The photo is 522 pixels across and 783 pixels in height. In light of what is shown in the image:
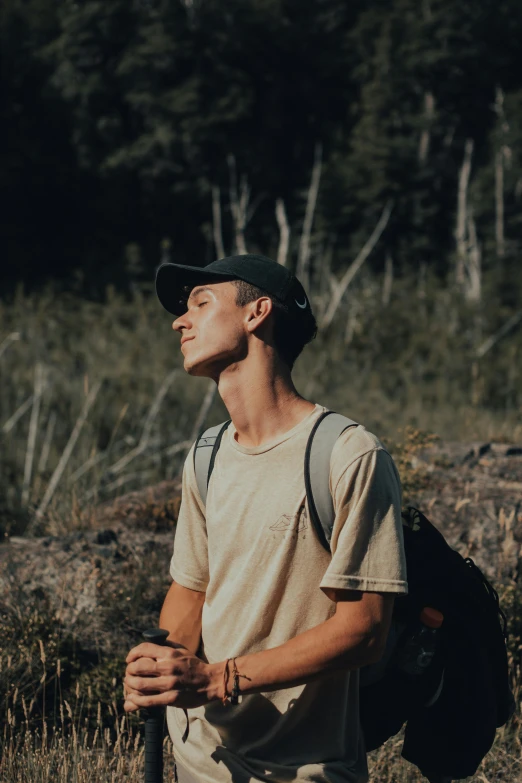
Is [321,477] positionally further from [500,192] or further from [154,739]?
[500,192]

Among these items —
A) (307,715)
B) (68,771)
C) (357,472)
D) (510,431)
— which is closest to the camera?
(357,472)

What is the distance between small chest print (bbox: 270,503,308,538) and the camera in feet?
6.43

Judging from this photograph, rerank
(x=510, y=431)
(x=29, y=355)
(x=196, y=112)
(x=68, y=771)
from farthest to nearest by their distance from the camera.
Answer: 1. (x=196, y=112)
2. (x=29, y=355)
3. (x=510, y=431)
4. (x=68, y=771)

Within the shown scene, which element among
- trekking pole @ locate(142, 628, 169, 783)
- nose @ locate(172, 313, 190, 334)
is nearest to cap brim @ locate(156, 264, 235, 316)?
nose @ locate(172, 313, 190, 334)

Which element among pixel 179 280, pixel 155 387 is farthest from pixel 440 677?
pixel 155 387

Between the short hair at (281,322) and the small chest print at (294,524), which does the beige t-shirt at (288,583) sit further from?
the short hair at (281,322)

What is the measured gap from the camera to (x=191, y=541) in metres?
2.31

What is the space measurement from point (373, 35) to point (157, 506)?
30.7 m

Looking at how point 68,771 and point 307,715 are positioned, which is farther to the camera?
point 68,771

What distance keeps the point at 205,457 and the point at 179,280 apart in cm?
48

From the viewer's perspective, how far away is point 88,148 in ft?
99.8

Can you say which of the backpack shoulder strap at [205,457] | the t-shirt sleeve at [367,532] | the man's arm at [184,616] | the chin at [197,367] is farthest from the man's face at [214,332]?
the man's arm at [184,616]

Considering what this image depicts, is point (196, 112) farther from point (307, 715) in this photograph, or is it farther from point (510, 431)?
point (307, 715)

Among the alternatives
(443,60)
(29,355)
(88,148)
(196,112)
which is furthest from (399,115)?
(29,355)
